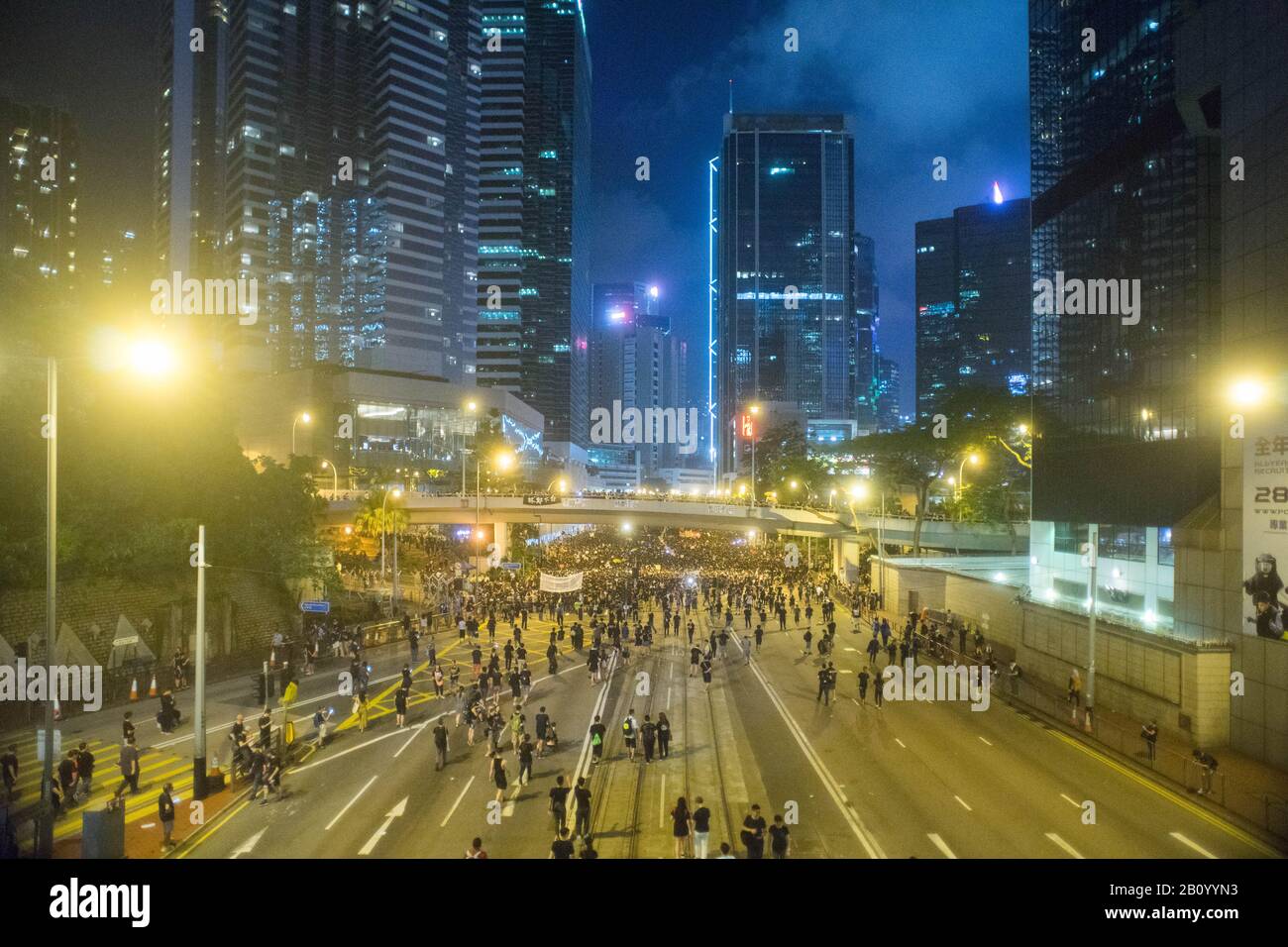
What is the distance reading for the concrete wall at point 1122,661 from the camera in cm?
1920

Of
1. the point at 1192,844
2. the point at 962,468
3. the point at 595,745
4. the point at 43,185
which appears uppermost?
the point at 43,185

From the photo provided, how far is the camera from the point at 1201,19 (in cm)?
2206

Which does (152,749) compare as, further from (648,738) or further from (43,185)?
(43,185)

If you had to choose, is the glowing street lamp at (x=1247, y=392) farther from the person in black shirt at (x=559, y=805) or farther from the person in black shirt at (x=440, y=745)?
the person in black shirt at (x=440, y=745)

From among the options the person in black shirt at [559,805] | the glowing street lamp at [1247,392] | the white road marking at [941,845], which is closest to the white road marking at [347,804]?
the person in black shirt at [559,805]

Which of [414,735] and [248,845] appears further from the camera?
[414,735]

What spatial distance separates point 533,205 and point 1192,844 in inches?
6527

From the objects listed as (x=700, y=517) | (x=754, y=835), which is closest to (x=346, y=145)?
(x=700, y=517)

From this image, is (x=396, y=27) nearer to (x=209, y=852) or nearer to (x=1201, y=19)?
(x=1201, y=19)

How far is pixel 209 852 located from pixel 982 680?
22807mm

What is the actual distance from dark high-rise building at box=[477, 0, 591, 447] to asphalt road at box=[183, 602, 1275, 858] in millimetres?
133483

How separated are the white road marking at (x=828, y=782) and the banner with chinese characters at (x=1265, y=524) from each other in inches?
468

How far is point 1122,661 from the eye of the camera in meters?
22.5

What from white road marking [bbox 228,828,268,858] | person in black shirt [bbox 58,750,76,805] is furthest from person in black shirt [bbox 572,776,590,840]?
person in black shirt [bbox 58,750,76,805]
